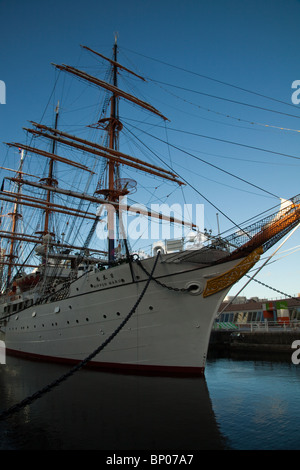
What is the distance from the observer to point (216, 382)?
38.9ft

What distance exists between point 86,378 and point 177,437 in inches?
271

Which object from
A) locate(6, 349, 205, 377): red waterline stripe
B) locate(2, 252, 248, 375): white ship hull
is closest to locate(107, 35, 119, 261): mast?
locate(2, 252, 248, 375): white ship hull

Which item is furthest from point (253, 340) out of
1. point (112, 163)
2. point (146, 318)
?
point (112, 163)

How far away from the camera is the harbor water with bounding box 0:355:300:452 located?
6.02 metres

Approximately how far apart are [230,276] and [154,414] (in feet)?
18.1

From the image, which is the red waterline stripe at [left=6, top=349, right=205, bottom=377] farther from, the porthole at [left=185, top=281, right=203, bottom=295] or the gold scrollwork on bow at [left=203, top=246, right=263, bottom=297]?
the gold scrollwork on bow at [left=203, top=246, right=263, bottom=297]

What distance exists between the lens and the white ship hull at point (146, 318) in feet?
37.4

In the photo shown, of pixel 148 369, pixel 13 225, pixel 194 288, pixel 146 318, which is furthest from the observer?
pixel 13 225

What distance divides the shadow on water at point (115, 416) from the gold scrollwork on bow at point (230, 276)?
11.1 feet

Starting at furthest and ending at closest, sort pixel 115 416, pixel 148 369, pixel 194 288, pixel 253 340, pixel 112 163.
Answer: pixel 253 340 < pixel 112 163 < pixel 148 369 < pixel 194 288 < pixel 115 416

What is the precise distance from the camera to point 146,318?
12000 millimetres

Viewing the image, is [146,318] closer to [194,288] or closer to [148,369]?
[148,369]
